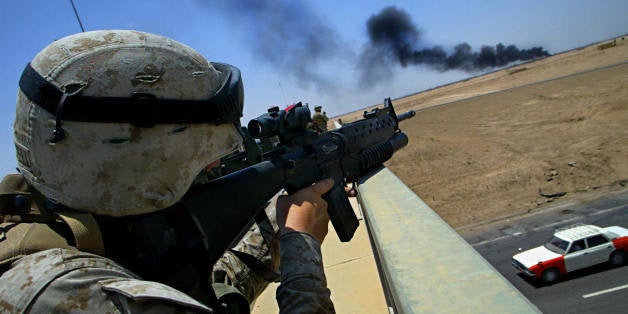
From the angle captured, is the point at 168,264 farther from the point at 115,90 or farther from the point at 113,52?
the point at 113,52

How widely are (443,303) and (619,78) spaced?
1357 inches

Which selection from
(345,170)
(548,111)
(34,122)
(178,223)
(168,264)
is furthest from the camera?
(548,111)

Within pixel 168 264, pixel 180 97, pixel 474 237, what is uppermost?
pixel 180 97

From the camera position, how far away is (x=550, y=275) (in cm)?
962

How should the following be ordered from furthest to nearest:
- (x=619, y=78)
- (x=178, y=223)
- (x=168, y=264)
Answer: (x=619, y=78), (x=178, y=223), (x=168, y=264)

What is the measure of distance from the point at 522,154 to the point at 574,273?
34.2 feet

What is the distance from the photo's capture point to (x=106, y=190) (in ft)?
4.72

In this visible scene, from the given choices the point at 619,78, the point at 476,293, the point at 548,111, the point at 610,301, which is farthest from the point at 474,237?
the point at 619,78

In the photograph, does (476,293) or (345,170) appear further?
(345,170)

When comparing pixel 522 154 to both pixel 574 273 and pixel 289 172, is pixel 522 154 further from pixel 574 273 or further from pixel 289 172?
pixel 289 172

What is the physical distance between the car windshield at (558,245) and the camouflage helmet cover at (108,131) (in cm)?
1051

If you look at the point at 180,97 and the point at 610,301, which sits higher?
the point at 180,97

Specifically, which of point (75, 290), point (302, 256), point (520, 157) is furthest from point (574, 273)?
point (75, 290)

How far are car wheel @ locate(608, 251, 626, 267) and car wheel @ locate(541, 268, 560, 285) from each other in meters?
1.27
